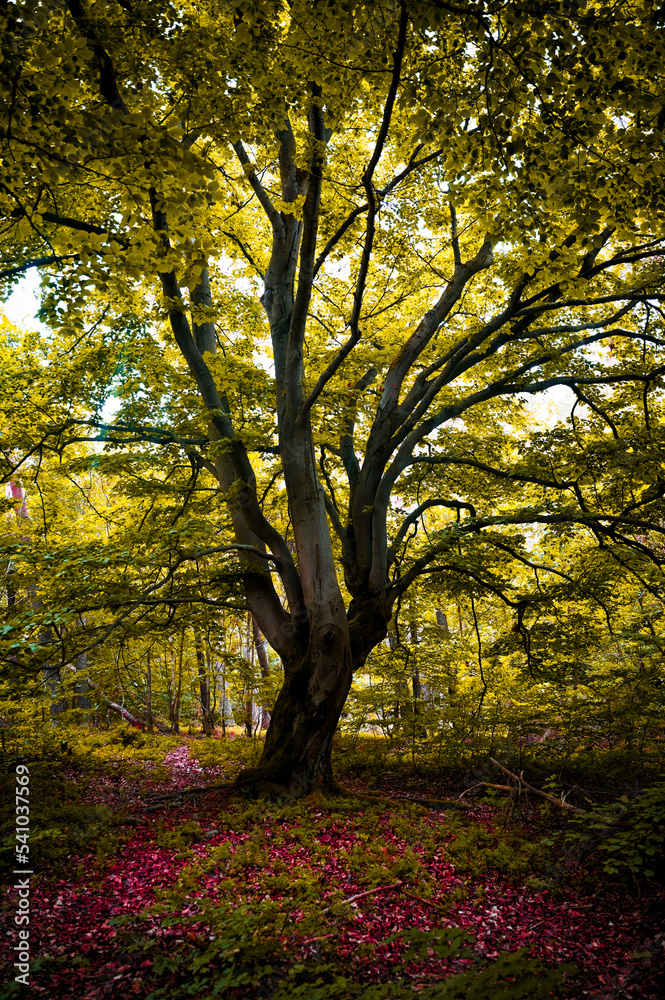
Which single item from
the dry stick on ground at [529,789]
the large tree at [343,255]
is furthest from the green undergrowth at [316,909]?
the large tree at [343,255]

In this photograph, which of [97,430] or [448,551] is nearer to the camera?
[448,551]

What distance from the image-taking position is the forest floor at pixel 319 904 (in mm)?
3039

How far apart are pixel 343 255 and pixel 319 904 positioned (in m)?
7.54

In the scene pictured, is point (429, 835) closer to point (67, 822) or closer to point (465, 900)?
point (465, 900)

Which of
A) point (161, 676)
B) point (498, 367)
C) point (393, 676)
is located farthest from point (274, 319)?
point (161, 676)

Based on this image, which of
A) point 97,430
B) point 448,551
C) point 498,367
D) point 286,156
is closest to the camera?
point 286,156

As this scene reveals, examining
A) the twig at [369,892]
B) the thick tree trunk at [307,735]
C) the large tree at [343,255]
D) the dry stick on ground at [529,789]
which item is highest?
the large tree at [343,255]

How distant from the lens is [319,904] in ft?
12.8

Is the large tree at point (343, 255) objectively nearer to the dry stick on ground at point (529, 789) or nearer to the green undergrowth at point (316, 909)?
the green undergrowth at point (316, 909)

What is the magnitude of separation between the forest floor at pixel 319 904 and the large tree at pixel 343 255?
129cm

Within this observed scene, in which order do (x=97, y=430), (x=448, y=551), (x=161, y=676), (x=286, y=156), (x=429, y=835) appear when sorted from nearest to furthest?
(x=429, y=835), (x=286, y=156), (x=448, y=551), (x=97, y=430), (x=161, y=676)

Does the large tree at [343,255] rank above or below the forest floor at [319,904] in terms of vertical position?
above

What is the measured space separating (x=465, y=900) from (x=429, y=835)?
1.21m

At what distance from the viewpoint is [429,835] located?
5352 millimetres
